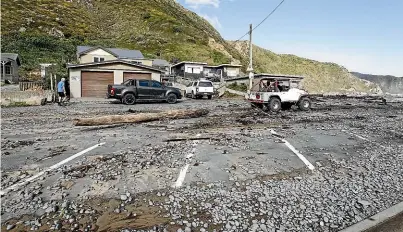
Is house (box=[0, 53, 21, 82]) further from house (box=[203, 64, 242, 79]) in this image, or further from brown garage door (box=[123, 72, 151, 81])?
house (box=[203, 64, 242, 79])

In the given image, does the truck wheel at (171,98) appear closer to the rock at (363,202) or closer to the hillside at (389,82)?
the rock at (363,202)

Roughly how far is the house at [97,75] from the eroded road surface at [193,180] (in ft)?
56.7

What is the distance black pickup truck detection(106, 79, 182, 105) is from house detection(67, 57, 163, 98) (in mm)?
6580

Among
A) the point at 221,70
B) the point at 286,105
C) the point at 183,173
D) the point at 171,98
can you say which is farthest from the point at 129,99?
Answer: the point at 221,70

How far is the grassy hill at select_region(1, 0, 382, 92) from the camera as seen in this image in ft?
186

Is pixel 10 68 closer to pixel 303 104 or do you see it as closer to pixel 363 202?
pixel 303 104

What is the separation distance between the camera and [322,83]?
111m

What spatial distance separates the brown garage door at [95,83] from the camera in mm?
27000

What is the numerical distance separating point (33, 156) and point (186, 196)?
4.49 m

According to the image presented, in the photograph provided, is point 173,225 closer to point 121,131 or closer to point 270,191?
point 270,191

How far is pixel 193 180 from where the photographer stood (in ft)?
19.2

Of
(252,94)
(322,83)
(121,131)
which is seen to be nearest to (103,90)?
(252,94)

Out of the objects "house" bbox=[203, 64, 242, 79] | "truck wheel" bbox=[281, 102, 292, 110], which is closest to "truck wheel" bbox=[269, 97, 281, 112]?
"truck wheel" bbox=[281, 102, 292, 110]

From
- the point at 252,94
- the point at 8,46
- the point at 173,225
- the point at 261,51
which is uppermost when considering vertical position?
the point at 261,51
